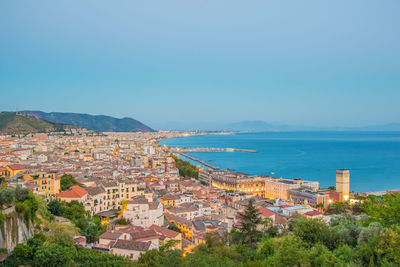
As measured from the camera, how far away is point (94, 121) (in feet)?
516

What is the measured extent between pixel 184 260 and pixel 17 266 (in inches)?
178

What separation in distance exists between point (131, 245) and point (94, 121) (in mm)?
154961

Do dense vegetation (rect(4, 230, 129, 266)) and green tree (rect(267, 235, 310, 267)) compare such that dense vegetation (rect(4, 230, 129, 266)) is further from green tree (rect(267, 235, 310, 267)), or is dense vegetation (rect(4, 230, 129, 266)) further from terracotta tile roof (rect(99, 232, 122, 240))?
green tree (rect(267, 235, 310, 267))

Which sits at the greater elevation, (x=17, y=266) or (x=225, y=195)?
(x=17, y=266)

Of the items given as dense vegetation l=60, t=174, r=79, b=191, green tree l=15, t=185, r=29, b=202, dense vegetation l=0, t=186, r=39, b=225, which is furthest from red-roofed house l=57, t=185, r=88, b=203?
green tree l=15, t=185, r=29, b=202

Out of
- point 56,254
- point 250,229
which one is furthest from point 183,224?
point 56,254

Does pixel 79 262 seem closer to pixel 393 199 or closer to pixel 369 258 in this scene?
pixel 369 258

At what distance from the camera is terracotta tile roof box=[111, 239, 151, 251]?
1104 cm

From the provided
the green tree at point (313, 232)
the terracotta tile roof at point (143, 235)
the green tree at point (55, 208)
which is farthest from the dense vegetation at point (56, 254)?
the green tree at point (313, 232)

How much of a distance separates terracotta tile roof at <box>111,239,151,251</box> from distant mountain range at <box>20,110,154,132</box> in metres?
136

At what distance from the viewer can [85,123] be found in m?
149

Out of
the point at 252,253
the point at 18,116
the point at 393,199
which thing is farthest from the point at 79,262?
the point at 18,116

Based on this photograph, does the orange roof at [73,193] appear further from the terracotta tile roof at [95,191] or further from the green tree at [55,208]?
the green tree at [55,208]

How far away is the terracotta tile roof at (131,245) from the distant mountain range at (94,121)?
136m
